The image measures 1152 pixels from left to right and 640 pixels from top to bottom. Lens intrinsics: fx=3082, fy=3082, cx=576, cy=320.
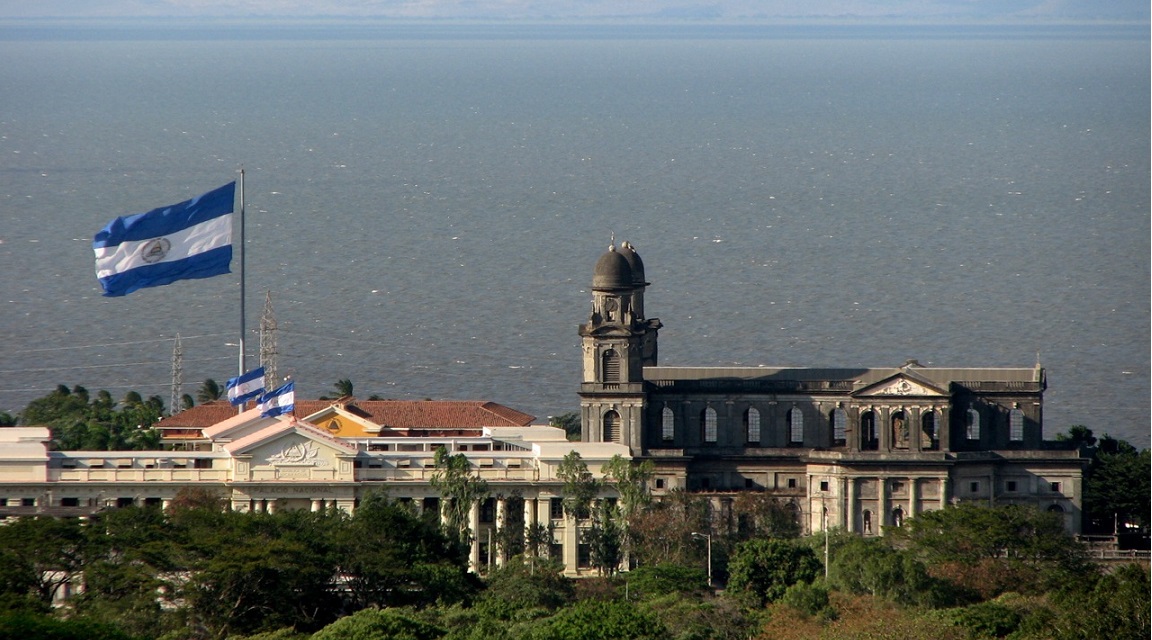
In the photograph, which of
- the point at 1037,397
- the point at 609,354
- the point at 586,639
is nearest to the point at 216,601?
the point at 586,639

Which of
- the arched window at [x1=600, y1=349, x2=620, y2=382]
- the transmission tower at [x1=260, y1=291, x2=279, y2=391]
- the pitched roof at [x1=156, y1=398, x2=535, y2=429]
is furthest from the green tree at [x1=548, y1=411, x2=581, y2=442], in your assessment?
the arched window at [x1=600, y1=349, x2=620, y2=382]

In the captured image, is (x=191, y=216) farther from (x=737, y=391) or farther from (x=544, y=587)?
(x=737, y=391)

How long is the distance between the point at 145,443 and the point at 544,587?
33213mm

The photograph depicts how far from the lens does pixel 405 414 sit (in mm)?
129125

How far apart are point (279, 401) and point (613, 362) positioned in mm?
16104

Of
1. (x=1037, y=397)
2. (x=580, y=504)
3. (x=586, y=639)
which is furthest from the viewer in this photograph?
(x=1037, y=397)

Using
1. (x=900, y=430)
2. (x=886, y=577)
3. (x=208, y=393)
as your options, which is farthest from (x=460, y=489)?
(x=208, y=393)

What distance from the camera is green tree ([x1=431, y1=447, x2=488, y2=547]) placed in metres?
112

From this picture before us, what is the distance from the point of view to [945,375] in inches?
4946

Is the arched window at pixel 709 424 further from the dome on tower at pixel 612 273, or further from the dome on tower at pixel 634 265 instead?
the dome on tower at pixel 612 273

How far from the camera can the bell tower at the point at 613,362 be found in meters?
124

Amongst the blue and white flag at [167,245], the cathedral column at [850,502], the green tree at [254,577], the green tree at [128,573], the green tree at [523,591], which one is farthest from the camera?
the cathedral column at [850,502]

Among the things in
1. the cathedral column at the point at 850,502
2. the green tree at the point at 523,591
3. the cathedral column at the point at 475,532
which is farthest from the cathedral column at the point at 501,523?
the cathedral column at the point at 850,502

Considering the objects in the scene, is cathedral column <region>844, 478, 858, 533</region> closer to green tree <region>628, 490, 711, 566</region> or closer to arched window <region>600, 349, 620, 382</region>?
green tree <region>628, 490, 711, 566</region>
